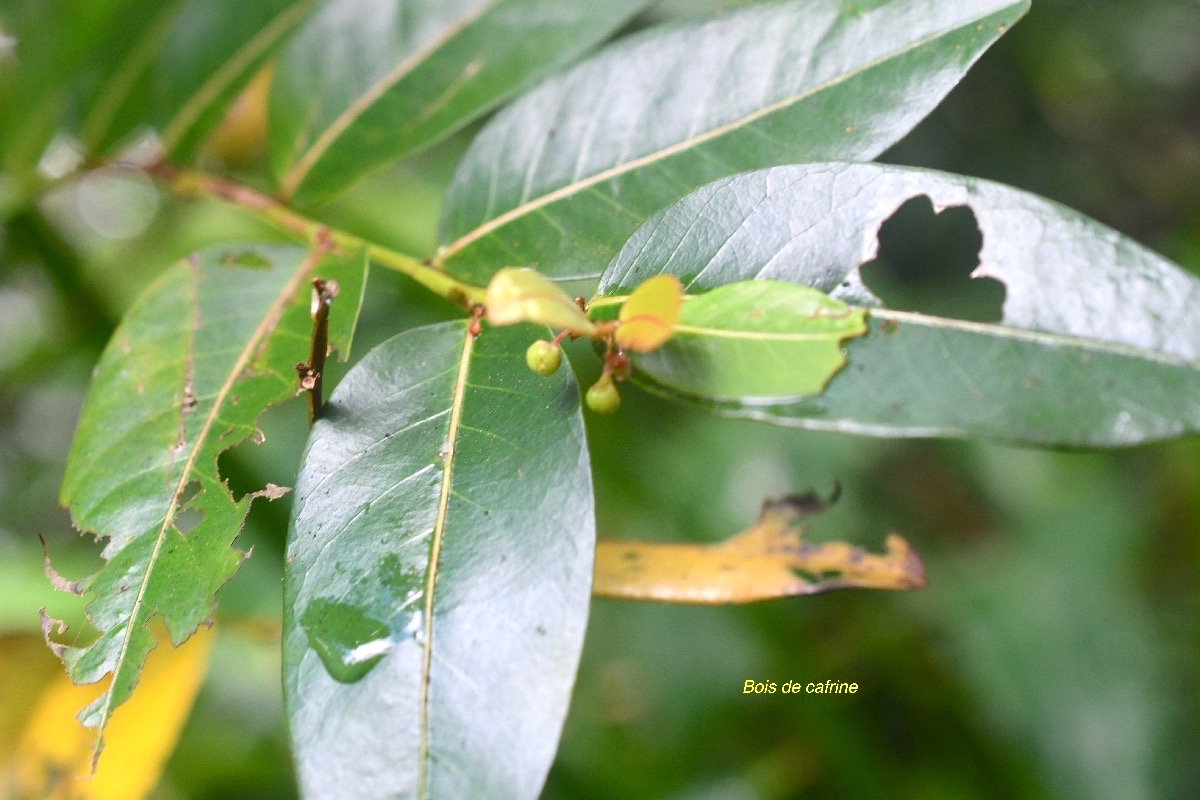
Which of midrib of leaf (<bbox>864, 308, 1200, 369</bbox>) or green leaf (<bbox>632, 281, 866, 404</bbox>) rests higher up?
green leaf (<bbox>632, 281, 866, 404</bbox>)

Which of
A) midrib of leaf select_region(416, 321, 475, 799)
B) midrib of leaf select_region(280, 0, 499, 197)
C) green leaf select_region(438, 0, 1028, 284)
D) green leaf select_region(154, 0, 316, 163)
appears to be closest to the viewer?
midrib of leaf select_region(416, 321, 475, 799)

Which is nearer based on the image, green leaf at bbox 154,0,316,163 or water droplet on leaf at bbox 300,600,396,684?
water droplet on leaf at bbox 300,600,396,684

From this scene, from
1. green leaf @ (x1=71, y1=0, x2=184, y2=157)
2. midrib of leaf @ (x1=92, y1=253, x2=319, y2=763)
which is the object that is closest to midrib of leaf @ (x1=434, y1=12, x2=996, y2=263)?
midrib of leaf @ (x1=92, y1=253, x2=319, y2=763)

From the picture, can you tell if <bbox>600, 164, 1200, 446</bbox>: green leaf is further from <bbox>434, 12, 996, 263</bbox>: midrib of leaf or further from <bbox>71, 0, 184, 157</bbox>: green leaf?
<bbox>71, 0, 184, 157</bbox>: green leaf

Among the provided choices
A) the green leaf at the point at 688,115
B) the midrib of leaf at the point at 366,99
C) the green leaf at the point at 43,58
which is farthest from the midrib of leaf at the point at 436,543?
the green leaf at the point at 43,58

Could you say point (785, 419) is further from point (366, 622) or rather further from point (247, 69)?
point (247, 69)

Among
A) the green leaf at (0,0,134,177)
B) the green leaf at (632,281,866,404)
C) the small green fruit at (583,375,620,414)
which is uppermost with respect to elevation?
the green leaf at (0,0,134,177)

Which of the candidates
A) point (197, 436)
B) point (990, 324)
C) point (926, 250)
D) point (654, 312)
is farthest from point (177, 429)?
point (926, 250)

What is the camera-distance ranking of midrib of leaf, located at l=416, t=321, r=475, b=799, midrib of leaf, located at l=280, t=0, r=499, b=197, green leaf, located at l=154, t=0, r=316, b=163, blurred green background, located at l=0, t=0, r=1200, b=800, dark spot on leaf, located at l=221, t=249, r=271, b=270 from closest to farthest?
midrib of leaf, located at l=416, t=321, r=475, b=799
dark spot on leaf, located at l=221, t=249, r=271, b=270
midrib of leaf, located at l=280, t=0, r=499, b=197
green leaf, located at l=154, t=0, r=316, b=163
blurred green background, located at l=0, t=0, r=1200, b=800
